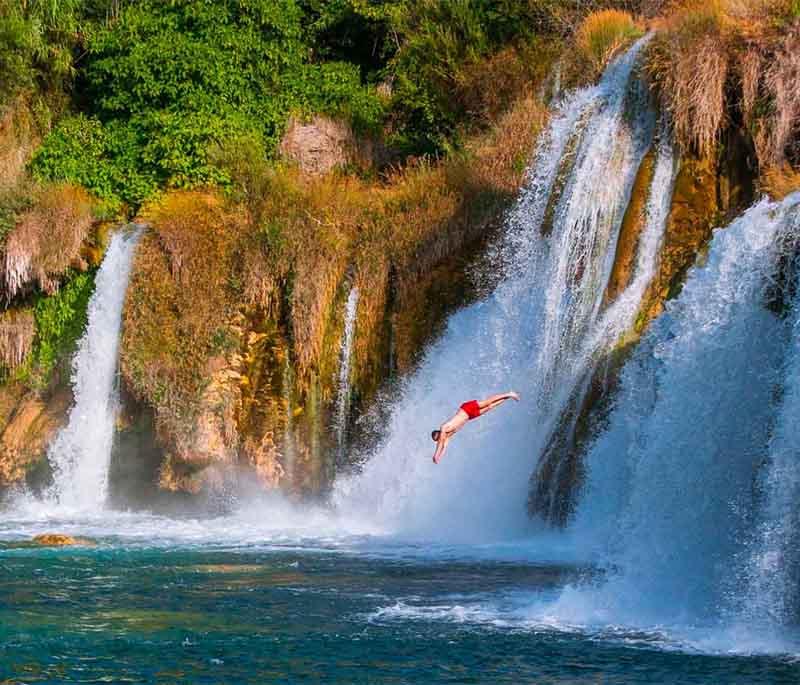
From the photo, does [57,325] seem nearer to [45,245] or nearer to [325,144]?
[45,245]

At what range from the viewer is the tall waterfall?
16969 mm

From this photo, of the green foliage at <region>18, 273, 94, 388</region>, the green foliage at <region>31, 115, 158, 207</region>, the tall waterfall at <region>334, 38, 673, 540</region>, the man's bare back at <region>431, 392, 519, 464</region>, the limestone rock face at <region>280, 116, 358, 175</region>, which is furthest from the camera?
the limestone rock face at <region>280, 116, 358, 175</region>

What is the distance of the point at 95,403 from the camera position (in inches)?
853

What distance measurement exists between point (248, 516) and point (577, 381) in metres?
5.88

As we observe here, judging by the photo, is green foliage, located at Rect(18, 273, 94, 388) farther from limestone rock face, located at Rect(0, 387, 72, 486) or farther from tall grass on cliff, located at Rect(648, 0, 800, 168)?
tall grass on cliff, located at Rect(648, 0, 800, 168)

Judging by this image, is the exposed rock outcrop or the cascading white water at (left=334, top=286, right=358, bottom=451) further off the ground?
the exposed rock outcrop

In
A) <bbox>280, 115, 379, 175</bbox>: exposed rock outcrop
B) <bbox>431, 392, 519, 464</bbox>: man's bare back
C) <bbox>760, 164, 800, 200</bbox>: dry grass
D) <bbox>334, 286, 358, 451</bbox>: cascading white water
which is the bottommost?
<bbox>431, 392, 519, 464</bbox>: man's bare back

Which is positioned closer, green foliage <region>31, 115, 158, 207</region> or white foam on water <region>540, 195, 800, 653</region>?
white foam on water <region>540, 195, 800, 653</region>

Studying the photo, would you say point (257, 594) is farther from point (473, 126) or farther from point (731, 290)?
point (473, 126)

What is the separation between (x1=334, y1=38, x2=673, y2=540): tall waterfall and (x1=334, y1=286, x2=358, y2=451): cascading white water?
80cm

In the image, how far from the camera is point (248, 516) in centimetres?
2003

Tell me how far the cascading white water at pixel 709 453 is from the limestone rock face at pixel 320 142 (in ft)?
46.5

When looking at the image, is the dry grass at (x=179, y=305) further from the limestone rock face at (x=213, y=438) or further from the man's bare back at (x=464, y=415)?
the man's bare back at (x=464, y=415)

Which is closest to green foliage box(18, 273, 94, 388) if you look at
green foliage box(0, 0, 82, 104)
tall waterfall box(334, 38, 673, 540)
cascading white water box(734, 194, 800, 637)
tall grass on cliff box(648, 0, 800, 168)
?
tall waterfall box(334, 38, 673, 540)
